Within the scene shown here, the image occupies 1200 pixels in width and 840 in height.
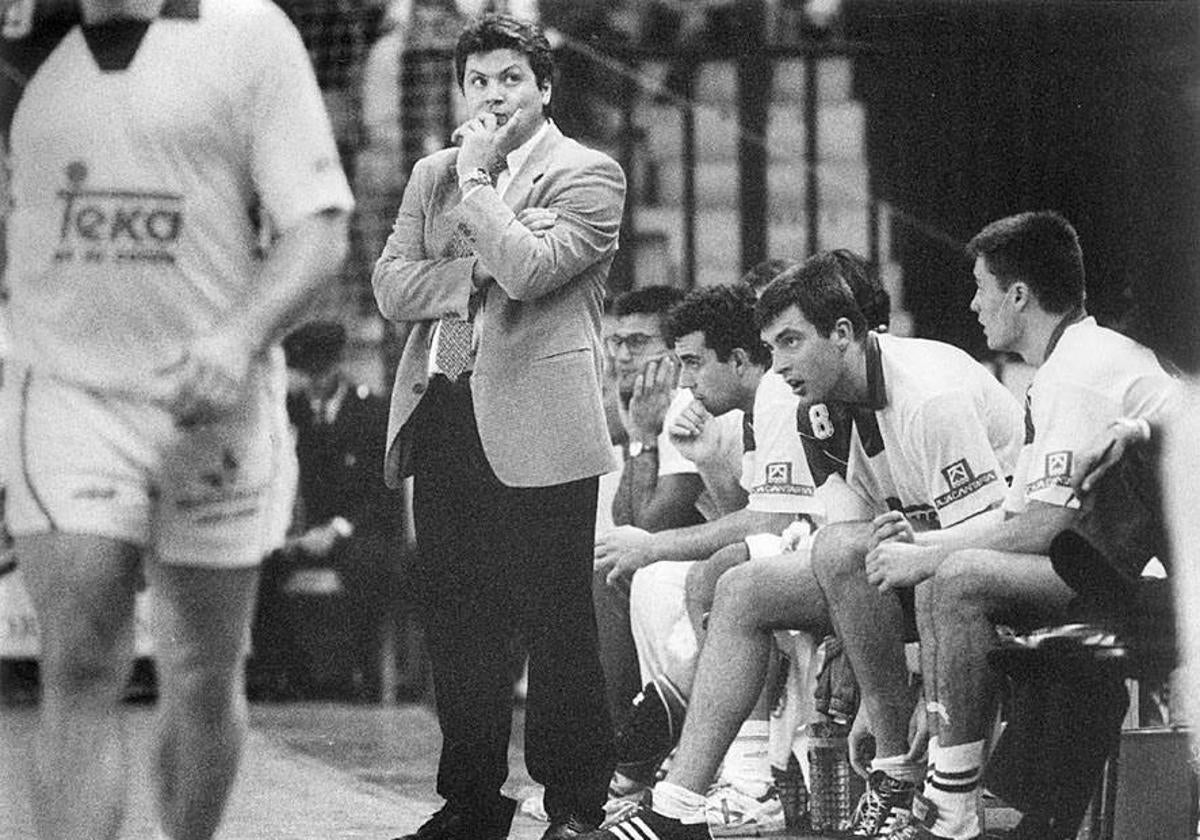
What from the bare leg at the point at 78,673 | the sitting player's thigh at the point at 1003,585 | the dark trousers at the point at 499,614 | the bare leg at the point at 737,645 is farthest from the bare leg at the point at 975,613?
the bare leg at the point at 78,673

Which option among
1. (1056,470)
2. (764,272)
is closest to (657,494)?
(764,272)

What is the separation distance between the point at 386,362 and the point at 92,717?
162cm

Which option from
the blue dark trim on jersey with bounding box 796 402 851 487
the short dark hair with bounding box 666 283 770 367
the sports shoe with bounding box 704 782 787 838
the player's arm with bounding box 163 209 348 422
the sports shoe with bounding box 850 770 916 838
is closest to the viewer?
the player's arm with bounding box 163 209 348 422

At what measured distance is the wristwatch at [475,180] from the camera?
352cm

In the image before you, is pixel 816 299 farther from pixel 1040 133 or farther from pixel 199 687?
pixel 199 687

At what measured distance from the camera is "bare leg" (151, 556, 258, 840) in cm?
275

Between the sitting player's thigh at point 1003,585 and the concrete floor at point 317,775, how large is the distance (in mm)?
836

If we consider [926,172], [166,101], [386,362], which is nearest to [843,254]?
[926,172]

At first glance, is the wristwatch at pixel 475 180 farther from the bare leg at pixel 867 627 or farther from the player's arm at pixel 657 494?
the player's arm at pixel 657 494

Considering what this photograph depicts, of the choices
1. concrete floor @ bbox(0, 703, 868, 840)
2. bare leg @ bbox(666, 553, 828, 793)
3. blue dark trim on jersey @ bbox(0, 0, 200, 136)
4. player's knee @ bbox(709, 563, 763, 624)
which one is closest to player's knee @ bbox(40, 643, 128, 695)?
concrete floor @ bbox(0, 703, 868, 840)

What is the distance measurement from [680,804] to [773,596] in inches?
16.9

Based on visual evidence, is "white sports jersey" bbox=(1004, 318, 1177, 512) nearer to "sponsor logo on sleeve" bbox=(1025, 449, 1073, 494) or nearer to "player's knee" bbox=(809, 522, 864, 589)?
"sponsor logo on sleeve" bbox=(1025, 449, 1073, 494)

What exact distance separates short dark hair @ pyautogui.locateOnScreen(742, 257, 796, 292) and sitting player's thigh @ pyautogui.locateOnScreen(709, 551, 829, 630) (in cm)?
52

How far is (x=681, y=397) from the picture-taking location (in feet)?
13.9
